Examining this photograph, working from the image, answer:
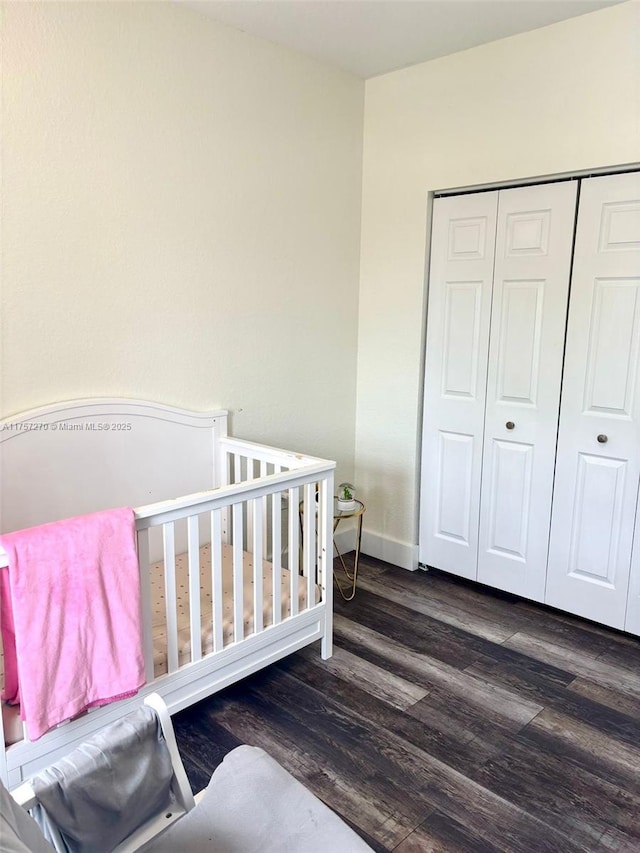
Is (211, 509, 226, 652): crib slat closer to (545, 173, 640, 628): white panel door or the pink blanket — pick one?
the pink blanket

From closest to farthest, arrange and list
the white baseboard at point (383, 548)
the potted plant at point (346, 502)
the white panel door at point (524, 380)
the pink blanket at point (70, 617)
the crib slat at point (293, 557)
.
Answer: the pink blanket at point (70, 617)
the crib slat at point (293, 557)
the white panel door at point (524, 380)
the potted plant at point (346, 502)
the white baseboard at point (383, 548)

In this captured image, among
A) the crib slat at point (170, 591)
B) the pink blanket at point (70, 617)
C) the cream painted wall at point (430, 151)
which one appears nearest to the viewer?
the pink blanket at point (70, 617)

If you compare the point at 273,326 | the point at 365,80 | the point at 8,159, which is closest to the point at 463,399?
the point at 273,326

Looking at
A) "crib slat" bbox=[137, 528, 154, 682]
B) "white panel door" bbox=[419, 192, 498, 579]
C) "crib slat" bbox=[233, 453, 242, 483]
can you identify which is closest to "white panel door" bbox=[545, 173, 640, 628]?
"white panel door" bbox=[419, 192, 498, 579]

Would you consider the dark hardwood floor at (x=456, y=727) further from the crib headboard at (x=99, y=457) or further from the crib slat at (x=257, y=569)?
the crib headboard at (x=99, y=457)

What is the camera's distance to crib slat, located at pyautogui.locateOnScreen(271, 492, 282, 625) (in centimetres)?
217

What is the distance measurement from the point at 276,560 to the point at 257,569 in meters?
0.09

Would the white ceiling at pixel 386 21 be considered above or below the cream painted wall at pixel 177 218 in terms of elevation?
above

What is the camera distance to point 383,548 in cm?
339

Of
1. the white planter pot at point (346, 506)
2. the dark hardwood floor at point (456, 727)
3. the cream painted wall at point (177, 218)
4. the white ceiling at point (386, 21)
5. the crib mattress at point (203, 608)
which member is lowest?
the dark hardwood floor at point (456, 727)

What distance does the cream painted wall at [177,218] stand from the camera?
6.71 ft

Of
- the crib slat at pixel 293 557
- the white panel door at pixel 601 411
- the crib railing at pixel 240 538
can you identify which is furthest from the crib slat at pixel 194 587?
the white panel door at pixel 601 411

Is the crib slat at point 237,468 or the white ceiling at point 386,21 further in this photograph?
the crib slat at point 237,468

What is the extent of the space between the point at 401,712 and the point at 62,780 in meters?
1.35
